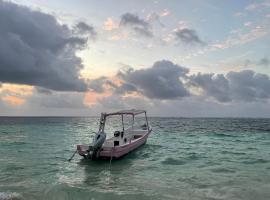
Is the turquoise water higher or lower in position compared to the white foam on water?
lower

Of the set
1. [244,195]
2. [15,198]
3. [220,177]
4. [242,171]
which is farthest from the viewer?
[242,171]

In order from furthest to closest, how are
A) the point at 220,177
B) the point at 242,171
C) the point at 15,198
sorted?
the point at 242,171, the point at 220,177, the point at 15,198

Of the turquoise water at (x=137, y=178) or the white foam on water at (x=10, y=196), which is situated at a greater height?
the white foam on water at (x=10, y=196)

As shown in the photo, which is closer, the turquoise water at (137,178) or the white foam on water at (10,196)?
the white foam on water at (10,196)

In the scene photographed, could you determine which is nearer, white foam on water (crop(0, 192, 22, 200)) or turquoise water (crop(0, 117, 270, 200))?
white foam on water (crop(0, 192, 22, 200))

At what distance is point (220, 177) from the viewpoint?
1888 centimetres

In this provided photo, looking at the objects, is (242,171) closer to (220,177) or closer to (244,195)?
(220,177)

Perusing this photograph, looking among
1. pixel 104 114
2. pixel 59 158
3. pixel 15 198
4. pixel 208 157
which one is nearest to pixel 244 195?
pixel 15 198

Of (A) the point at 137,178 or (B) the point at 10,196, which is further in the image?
(A) the point at 137,178

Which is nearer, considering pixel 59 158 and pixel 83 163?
pixel 83 163

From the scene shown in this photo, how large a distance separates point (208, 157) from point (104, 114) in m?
10.8

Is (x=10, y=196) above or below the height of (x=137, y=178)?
above

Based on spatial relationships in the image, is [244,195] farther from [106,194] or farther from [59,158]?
[59,158]

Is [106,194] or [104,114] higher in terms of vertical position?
[104,114]
